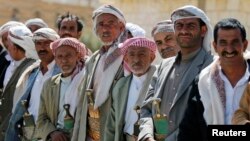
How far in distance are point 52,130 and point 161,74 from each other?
62.4 inches

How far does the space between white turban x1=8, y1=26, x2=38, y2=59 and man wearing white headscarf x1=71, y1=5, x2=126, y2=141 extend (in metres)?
1.55

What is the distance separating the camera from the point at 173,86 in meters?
4.94

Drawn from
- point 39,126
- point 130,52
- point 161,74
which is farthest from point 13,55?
point 161,74

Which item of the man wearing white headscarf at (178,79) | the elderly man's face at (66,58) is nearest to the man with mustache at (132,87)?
the man wearing white headscarf at (178,79)

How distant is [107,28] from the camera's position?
611 centimetres

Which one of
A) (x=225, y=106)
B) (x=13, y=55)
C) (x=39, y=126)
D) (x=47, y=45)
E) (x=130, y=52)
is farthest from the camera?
(x=13, y=55)

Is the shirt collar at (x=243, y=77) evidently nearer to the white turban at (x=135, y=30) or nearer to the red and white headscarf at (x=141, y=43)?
the red and white headscarf at (x=141, y=43)

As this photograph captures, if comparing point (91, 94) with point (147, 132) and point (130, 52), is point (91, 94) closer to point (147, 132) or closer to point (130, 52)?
point (130, 52)

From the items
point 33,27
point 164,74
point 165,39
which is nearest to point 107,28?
point 165,39

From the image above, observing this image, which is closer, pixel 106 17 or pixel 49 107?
pixel 106 17

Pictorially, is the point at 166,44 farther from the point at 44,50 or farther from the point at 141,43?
the point at 44,50

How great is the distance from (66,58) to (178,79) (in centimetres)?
166

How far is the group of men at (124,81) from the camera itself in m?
4.37

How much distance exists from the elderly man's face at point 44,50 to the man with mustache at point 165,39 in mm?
1255
